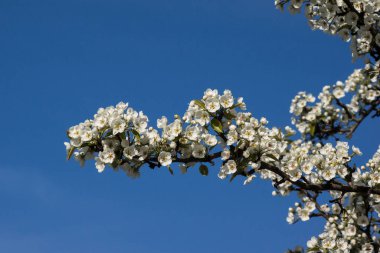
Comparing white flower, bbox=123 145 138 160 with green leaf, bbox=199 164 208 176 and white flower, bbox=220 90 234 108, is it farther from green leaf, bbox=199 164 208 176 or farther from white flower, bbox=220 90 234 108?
white flower, bbox=220 90 234 108

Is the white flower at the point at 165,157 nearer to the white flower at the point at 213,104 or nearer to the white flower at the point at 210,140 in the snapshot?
the white flower at the point at 210,140

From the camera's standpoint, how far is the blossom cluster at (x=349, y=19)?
7258mm

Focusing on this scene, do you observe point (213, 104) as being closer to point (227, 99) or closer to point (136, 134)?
point (227, 99)

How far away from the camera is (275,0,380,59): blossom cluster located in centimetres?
726

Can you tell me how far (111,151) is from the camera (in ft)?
18.8

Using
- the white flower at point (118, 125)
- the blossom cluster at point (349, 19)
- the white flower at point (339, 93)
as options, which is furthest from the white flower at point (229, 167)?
the white flower at point (339, 93)

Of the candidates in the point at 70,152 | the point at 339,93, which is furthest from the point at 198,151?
the point at 339,93

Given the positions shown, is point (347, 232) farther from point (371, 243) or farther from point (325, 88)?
point (325, 88)

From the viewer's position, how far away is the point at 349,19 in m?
7.30

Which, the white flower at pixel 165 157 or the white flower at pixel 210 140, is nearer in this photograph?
the white flower at pixel 165 157

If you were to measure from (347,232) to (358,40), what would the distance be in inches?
114

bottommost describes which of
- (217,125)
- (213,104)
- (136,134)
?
(136,134)

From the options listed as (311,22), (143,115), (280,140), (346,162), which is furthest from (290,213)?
(143,115)

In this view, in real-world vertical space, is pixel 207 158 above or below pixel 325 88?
below
